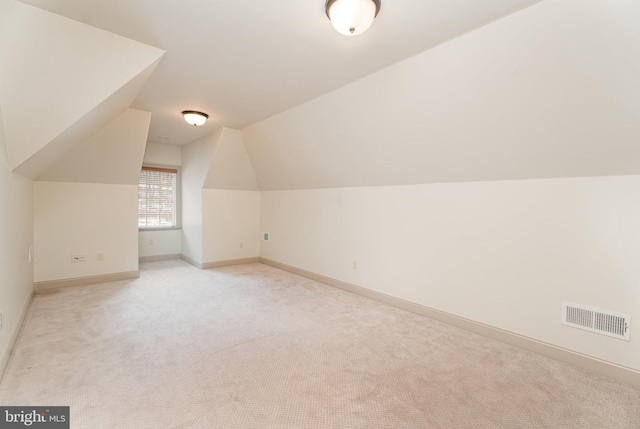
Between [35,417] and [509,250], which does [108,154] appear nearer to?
[35,417]

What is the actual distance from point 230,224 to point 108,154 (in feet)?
7.39

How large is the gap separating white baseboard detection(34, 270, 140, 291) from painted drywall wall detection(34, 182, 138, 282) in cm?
4

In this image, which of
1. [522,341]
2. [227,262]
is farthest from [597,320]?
[227,262]

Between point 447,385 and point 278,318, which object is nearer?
point 447,385

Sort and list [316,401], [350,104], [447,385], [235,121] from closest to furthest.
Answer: [316,401] < [447,385] < [350,104] < [235,121]

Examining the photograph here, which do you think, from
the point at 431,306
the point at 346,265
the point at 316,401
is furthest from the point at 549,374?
the point at 346,265

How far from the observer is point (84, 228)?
14.0 feet

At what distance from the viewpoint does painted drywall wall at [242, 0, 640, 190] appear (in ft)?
5.73

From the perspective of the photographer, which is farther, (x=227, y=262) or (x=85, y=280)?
(x=227, y=262)

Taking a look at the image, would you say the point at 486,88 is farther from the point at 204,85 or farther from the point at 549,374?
the point at 204,85

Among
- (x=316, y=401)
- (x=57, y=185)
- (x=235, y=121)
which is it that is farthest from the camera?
(x=235, y=121)

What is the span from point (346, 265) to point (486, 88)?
2758 mm

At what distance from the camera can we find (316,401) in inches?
72.1

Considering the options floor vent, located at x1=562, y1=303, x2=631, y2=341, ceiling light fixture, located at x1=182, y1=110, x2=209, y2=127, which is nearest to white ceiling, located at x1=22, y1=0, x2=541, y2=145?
ceiling light fixture, located at x1=182, y1=110, x2=209, y2=127
